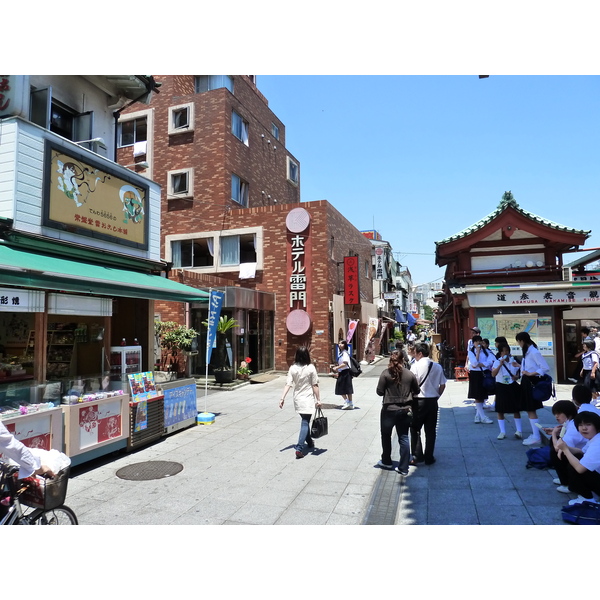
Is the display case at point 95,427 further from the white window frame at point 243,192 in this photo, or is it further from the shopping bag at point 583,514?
the white window frame at point 243,192

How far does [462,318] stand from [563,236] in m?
4.38

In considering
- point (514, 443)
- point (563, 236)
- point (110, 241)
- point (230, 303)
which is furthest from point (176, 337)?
point (563, 236)

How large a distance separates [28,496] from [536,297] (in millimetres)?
14088

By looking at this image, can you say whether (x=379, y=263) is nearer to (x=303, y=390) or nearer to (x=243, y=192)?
(x=243, y=192)

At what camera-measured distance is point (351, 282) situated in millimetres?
21047

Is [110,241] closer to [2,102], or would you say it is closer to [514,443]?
[2,102]

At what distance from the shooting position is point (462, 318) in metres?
16.6

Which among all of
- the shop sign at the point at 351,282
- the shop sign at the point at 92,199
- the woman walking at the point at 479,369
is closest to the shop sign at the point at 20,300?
the shop sign at the point at 92,199

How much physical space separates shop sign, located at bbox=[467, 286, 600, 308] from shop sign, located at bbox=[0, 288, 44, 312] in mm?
12216

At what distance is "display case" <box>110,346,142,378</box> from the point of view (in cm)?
891

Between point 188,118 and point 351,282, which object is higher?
point 188,118

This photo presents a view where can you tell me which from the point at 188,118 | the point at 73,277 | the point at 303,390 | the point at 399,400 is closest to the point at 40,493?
the point at 73,277

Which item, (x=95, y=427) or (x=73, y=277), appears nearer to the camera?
(x=73, y=277)

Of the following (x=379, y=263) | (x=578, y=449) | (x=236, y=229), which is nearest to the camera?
(x=578, y=449)
